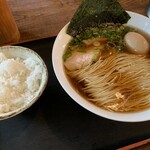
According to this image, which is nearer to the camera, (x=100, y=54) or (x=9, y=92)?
(x=9, y=92)

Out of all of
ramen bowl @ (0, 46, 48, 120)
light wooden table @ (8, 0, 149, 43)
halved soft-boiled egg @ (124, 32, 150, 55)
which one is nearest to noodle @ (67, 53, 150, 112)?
halved soft-boiled egg @ (124, 32, 150, 55)

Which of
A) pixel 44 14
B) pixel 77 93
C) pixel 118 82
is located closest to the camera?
pixel 77 93

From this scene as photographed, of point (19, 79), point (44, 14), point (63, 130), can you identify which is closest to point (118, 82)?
point (63, 130)

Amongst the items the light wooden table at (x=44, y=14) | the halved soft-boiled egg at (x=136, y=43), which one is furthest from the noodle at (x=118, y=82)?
the light wooden table at (x=44, y=14)

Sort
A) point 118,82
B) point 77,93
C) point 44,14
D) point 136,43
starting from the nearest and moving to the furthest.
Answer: point 77,93, point 118,82, point 136,43, point 44,14

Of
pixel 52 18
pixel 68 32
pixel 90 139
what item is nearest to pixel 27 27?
pixel 52 18

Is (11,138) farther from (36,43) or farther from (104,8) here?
(104,8)

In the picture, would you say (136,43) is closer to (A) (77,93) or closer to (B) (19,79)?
(A) (77,93)
